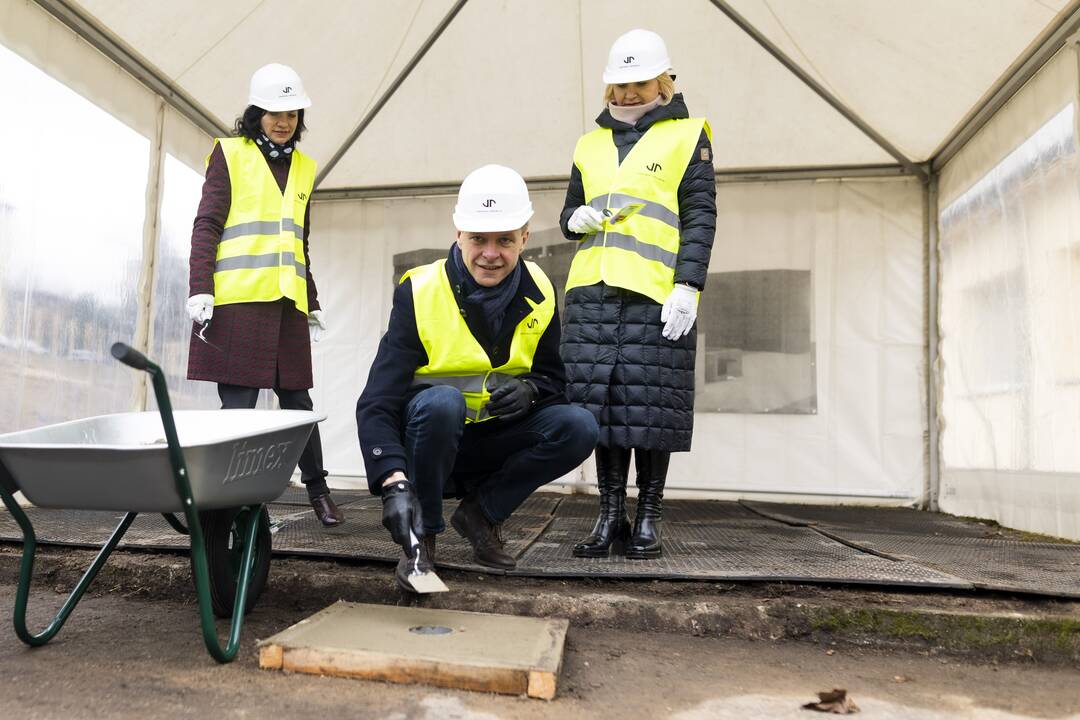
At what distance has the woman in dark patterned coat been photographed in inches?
96.9

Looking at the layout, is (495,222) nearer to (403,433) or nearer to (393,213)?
(403,433)

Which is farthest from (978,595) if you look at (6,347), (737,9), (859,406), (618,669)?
(6,347)

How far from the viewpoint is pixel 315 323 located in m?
2.96

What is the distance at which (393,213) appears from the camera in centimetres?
468

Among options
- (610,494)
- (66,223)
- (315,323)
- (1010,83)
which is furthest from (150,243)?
(1010,83)

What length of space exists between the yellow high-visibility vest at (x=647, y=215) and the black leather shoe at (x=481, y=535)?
2.38 feet

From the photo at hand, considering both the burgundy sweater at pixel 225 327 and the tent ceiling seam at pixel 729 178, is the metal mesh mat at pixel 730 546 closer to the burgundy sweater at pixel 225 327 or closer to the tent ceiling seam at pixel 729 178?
the burgundy sweater at pixel 225 327

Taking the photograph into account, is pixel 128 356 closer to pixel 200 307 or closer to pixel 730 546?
pixel 200 307

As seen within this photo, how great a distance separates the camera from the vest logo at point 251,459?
148 centimetres

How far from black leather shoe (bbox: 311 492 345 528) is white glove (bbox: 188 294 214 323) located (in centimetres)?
71

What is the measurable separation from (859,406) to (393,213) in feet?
9.20

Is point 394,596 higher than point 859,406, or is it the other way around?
point 859,406

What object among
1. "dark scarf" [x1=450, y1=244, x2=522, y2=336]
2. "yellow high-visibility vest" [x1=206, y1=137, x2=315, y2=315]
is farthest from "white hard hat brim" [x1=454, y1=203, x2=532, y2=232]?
"yellow high-visibility vest" [x1=206, y1=137, x2=315, y2=315]

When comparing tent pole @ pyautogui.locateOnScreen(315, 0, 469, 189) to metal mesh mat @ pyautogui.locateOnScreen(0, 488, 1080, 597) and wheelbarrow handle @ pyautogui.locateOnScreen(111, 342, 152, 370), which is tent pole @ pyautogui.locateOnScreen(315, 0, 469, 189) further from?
wheelbarrow handle @ pyautogui.locateOnScreen(111, 342, 152, 370)
